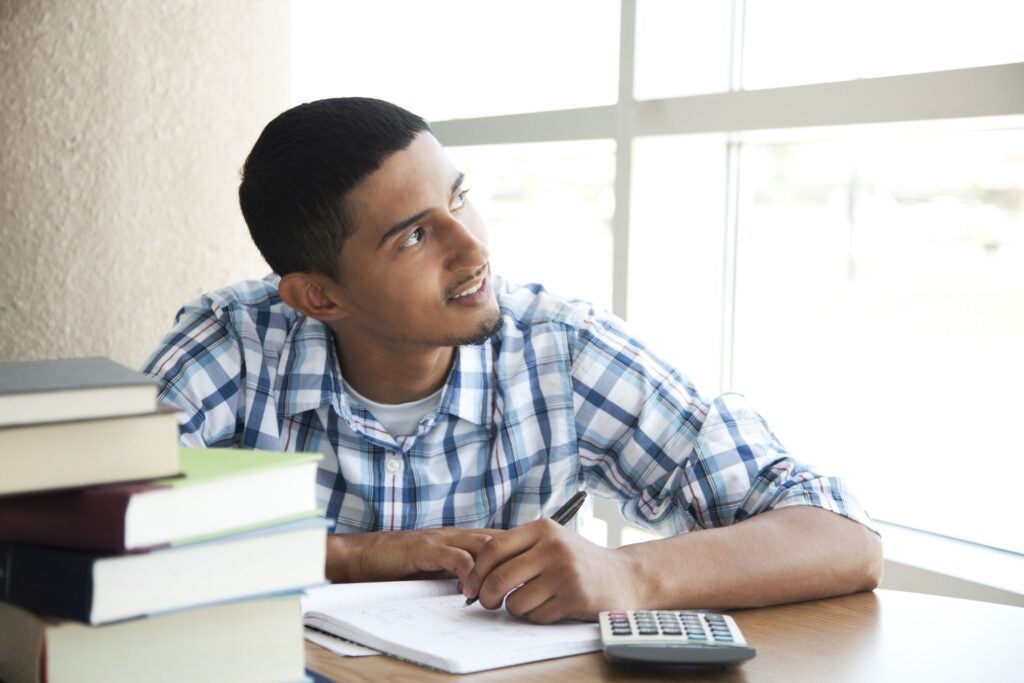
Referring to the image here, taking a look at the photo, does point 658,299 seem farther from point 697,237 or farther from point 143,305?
point 143,305

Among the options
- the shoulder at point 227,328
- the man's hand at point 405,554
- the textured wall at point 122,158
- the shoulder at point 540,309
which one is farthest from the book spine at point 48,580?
the textured wall at point 122,158

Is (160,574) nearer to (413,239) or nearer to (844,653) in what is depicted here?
(844,653)

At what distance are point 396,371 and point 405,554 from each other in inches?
16.1

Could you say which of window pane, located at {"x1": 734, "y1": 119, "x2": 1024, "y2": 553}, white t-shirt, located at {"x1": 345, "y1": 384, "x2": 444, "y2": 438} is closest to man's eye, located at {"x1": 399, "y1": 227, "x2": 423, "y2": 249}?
white t-shirt, located at {"x1": 345, "y1": 384, "x2": 444, "y2": 438}

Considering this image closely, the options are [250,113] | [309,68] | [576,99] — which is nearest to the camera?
[250,113]

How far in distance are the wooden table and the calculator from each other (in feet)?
0.06

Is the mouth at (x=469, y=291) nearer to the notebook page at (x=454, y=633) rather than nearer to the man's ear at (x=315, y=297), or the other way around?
the man's ear at (x=315, y=297)

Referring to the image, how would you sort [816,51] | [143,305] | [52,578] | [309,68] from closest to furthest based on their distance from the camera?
1. [52,578]
2. [816,51]
3. [143,305]
4. [309,68]

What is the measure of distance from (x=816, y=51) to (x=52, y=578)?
168 cm

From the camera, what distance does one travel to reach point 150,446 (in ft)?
2.56

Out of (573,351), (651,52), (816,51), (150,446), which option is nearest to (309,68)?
(651,52)

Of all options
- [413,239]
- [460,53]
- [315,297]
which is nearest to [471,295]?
[413,239]

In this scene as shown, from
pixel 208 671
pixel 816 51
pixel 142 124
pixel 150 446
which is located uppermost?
pixel 816 51

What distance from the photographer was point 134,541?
2.43ft
